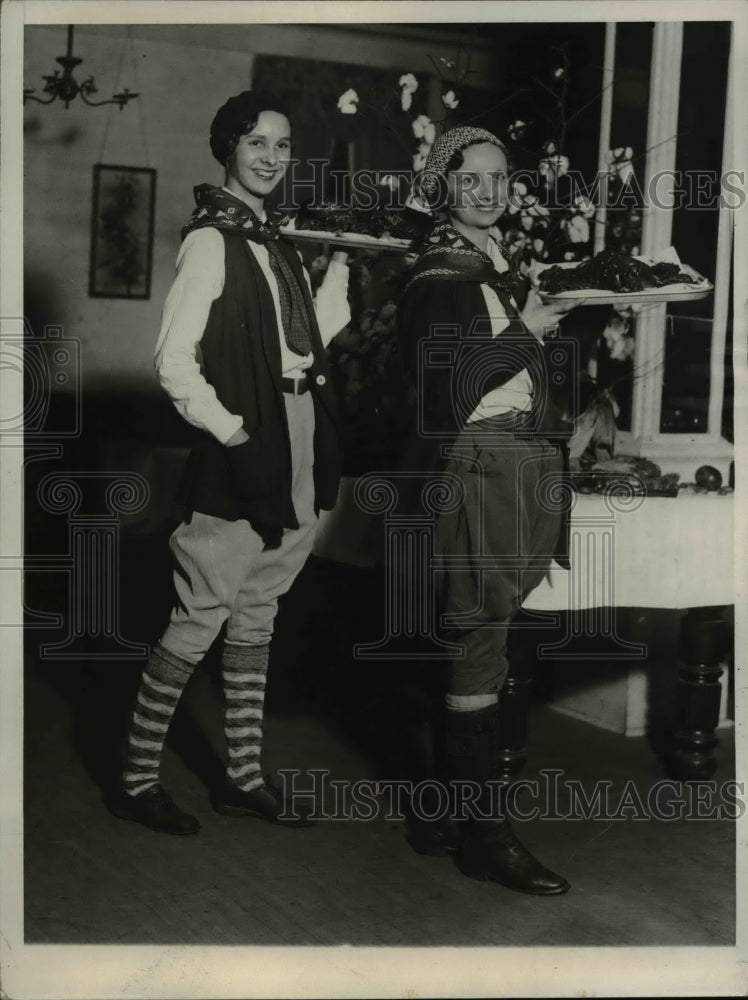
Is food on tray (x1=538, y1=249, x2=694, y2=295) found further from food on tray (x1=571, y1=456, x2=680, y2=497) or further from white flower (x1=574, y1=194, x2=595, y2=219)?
food on tray (x1=571, y1=456, x2=680, y2=497)

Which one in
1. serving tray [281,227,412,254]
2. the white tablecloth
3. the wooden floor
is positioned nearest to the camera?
the wooden floor

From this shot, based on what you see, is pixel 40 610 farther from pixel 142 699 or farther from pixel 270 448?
pixel 270 448

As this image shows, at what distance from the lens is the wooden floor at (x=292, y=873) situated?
2.98 metres

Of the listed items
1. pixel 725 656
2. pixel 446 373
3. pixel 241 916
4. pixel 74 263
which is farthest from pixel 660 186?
pixel 241 916

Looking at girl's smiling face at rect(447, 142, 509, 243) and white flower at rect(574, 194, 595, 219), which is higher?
white flower at rect(574, 194, 595, 219)

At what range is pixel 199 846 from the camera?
320 centimetres

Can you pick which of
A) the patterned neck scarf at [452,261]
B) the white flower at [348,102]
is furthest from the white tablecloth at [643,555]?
the white flower at [348,102]

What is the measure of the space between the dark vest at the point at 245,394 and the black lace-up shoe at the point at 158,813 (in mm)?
768

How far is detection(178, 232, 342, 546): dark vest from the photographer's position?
3.04m

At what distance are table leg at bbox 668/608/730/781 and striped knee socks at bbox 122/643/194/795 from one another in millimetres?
1511

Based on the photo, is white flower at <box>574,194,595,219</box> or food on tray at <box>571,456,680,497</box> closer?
food on tray at <box>571,456,680,497</box>

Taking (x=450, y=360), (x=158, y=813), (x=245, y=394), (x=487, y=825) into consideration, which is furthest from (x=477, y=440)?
(x=158, y=813)

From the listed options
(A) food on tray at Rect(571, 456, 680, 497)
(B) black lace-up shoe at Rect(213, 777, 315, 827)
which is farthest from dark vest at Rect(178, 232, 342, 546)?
(A) food on tray at Rect(571, 456, 680, 497)

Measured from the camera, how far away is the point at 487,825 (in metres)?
3.13
